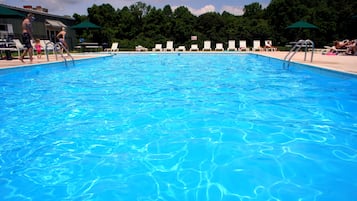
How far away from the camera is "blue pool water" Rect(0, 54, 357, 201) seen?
237 cm

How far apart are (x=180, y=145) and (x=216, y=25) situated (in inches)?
1003

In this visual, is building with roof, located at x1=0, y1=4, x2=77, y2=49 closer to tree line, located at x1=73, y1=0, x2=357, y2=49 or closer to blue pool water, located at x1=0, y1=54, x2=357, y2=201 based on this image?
tree line, located at x1=73, y1=0, x2=357, y2=49

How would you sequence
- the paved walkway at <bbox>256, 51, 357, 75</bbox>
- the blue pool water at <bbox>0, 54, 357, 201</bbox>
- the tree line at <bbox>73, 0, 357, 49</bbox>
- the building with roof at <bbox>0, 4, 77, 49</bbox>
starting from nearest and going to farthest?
the blue pool water at <bbox>0, 54, 357, 201</bbox>, the paved walkway at <bbox>256, 51, 357, 75</bbox>, the building with roof at <bbox>0, 4, 77, 49</bbox>, the tree line at <bbox>73, 0, 357, 49</bbox>

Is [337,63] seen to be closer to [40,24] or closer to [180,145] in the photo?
[180,145]

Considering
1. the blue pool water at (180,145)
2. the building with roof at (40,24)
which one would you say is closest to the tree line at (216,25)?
the building with roof at (40,24)

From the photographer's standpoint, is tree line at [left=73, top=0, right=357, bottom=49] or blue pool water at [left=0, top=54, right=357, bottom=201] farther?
tree line at [left=73, top=0, right=357, bottom=49]

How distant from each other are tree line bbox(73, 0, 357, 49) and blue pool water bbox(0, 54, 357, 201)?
728 inches

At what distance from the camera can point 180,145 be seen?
329 cm

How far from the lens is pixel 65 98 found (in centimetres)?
568

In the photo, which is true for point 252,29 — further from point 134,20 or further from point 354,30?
point 134,20

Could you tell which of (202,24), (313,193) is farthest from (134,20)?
(313,193)

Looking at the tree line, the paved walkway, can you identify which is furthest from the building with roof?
the paved walkway

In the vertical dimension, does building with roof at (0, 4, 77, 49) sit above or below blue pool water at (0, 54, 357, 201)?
above

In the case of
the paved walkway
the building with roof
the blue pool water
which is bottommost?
the blue pool water
